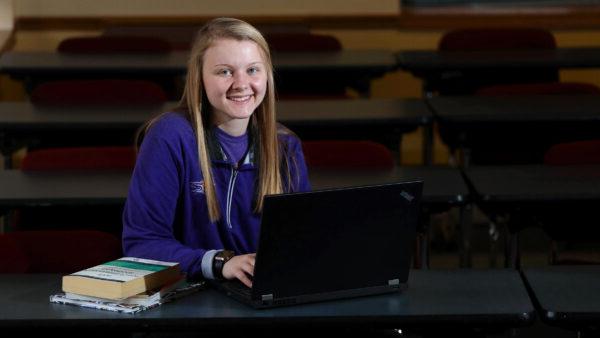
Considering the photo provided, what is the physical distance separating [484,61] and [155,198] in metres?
3.35

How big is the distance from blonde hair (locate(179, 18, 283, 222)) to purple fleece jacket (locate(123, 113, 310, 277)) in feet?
0.08

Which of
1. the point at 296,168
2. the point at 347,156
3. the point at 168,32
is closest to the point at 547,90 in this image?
the point at 347,156

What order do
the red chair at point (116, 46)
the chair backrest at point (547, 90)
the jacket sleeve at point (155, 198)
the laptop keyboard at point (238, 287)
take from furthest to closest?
the red chair at point (116, 46), the chair backrest at point (547, 90), the jacket sleeve at point (155, 198), the laptop keyboard at point (238, 287)

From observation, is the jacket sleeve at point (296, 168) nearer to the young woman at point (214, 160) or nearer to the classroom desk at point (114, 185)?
the young woman at point (214, 160)

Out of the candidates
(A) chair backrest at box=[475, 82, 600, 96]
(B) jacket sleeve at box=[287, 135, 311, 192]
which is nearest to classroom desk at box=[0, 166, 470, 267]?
(B) jacket sleeve at box=[287, 135, 311, 192]

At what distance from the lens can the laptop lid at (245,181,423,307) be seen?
2459 mm

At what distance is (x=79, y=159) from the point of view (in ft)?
13.3

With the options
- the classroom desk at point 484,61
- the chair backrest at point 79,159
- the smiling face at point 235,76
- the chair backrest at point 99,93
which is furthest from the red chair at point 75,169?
the classroom desk at point 484,61

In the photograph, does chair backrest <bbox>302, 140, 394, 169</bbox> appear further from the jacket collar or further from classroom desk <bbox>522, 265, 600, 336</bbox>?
classroom desk <bbox>522, 265, 600, 336</bbox>

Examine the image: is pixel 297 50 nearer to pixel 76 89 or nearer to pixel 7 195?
pixel 76 89

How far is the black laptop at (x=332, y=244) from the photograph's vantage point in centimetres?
246

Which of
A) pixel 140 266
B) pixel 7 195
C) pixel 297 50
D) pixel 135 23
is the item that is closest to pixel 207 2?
pixel 135 23

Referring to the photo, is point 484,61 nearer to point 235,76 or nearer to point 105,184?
point 105,184

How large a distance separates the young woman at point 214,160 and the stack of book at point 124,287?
5.8 inches
